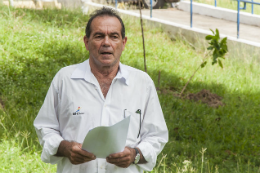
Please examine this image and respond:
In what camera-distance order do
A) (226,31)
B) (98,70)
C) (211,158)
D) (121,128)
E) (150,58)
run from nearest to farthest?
(121,128)
(98,70)
(211,158)
(150,58)
(226,31)

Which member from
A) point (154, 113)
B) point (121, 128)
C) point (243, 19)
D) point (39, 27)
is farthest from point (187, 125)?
point (243, 19)

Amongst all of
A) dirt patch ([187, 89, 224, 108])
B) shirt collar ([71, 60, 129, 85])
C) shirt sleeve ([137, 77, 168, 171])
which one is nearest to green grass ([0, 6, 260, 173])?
dirt patch ([187, 89, 224, 108])

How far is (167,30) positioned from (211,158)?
6004 millimetres

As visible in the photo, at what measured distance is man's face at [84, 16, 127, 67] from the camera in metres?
2.31

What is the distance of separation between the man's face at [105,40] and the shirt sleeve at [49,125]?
1.15 ft

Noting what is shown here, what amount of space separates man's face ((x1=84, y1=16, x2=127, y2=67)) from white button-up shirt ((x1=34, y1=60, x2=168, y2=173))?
4.4 inches

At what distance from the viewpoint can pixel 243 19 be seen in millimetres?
11586

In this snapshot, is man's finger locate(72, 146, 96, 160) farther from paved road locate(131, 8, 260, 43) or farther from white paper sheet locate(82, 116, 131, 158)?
paved road locate(131, 8, 260, 43)

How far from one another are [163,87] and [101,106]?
4955mm

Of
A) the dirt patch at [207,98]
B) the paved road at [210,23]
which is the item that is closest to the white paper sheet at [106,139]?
the dirt patch at [207,98]

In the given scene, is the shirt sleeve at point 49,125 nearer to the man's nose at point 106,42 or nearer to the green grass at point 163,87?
the man's nose at point 106,42

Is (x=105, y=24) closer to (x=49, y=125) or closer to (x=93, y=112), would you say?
(x=93, y=112)

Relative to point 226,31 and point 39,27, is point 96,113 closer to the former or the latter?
point 39,27

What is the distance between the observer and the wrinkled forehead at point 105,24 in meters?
2.32
